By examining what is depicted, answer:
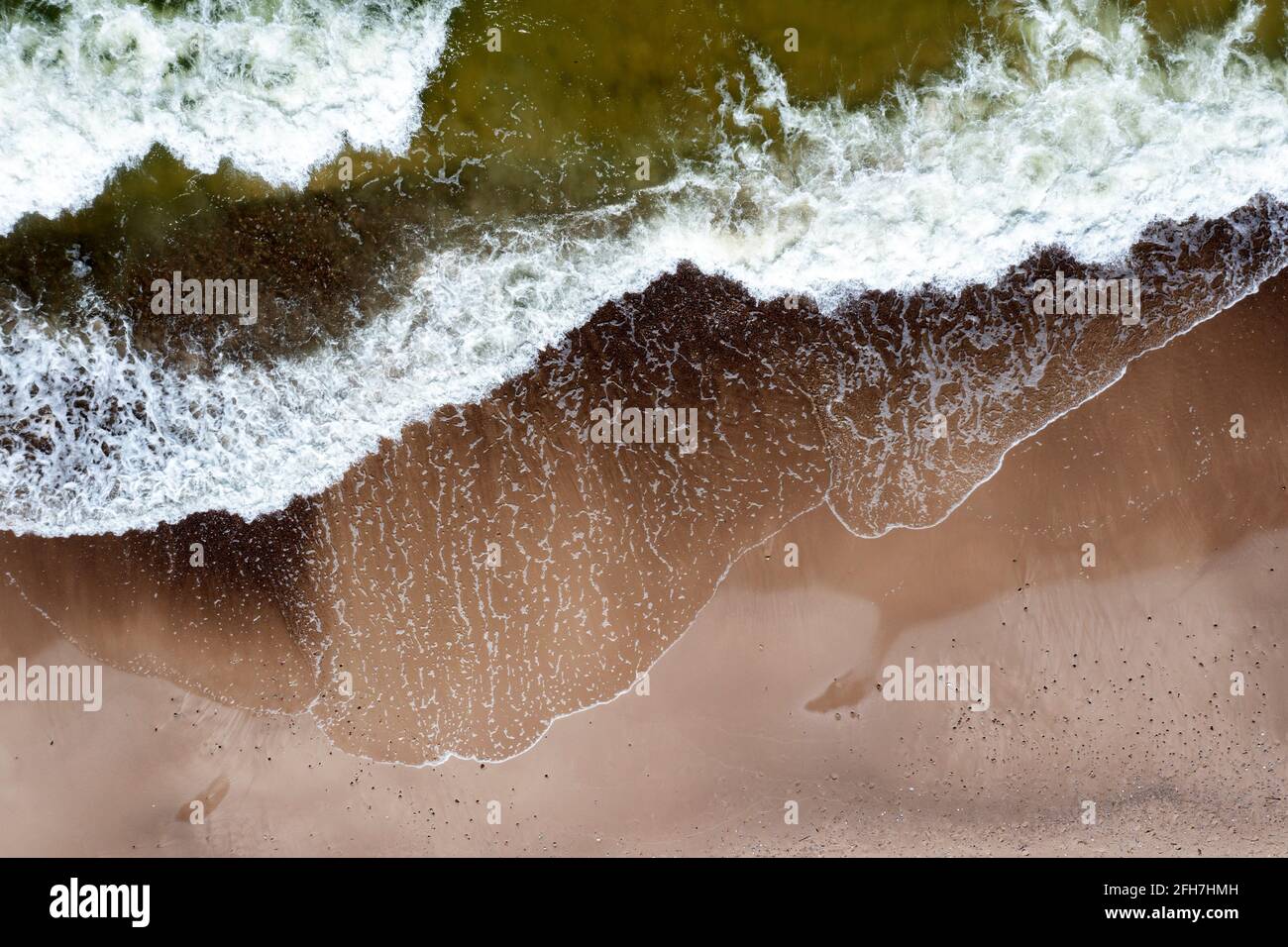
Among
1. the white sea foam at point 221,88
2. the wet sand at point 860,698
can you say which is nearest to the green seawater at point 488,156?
the white sea foam at point 221,88

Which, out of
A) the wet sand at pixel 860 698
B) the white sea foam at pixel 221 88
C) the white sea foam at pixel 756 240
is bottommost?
the wet sand at pixel 860 698

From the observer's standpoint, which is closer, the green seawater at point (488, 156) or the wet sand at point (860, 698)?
the wet sand at point (860, 698)

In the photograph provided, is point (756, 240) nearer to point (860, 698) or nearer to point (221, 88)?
point (860, 698)

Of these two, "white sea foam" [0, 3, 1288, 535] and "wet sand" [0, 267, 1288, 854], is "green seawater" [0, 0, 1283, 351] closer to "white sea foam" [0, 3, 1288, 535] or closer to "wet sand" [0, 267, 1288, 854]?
"white sea foam" [0, 3, 1288, 535]

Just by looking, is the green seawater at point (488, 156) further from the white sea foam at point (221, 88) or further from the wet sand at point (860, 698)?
the wet sand at point (860, 698)

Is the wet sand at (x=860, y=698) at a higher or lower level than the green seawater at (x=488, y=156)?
lower

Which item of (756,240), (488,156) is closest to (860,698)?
(756,240)
